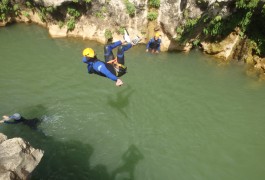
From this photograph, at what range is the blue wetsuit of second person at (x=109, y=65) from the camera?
1088cm

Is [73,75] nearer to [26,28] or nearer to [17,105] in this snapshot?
[17,105]

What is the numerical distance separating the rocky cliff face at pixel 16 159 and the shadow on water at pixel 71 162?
10.6 ft

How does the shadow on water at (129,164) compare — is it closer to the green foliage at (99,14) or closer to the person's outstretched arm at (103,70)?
the person's outstretched arm at (103,70)

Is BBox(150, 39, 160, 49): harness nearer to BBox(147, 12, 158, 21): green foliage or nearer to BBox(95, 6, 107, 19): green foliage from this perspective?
BBox(147, 12, 158, 21): green foliage

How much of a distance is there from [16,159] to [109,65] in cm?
507

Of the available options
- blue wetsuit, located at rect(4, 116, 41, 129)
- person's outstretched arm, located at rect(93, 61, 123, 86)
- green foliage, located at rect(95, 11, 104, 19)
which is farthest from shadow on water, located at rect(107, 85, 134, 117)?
green foliage, located at rect(95, 11, 104, 19)

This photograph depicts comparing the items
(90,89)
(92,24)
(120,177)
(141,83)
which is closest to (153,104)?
(141,83)

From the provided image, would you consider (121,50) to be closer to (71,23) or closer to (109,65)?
(109,65)

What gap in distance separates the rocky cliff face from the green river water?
11.1 feet

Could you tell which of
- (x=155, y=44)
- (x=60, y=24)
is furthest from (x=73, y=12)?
(x=155, y=44)

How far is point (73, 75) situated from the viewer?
15492mm

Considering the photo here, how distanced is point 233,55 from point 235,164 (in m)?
7.03

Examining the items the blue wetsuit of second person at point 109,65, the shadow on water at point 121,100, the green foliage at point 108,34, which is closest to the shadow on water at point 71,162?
the shadow on water at point 121,100

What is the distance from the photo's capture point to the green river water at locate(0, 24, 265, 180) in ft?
37.7
